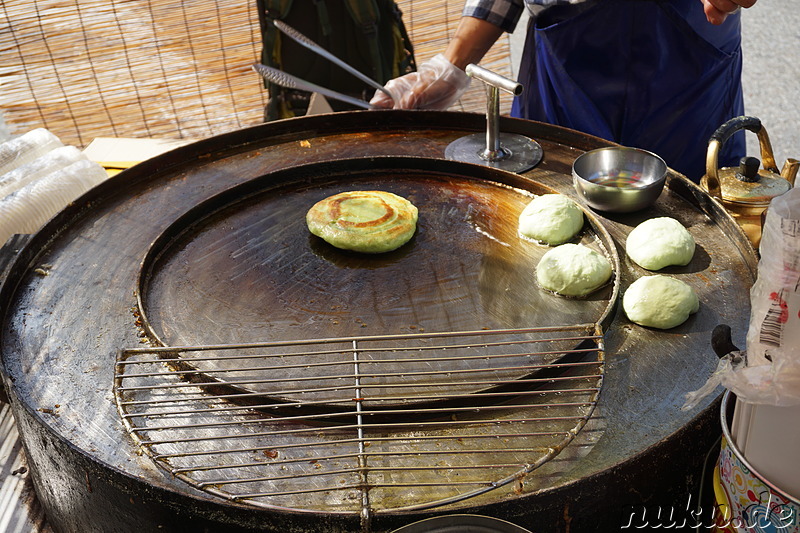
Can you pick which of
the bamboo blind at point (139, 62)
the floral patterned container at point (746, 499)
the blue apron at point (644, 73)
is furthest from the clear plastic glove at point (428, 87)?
the floral patterned container at point (746, 499)

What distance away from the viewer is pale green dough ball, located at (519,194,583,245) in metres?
2.48

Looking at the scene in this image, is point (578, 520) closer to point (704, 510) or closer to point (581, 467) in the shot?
point (581, 467)

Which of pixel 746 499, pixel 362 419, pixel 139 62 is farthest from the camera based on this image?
pixel 139 62

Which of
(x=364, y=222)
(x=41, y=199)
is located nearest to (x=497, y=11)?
(x=364, y=222)

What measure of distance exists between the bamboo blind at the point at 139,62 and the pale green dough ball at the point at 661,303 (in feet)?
12.3

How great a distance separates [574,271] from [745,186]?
87 centimetres

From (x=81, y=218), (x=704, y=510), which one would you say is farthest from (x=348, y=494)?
(x=81, y=218)

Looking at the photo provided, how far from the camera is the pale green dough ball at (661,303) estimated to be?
6.66 ft

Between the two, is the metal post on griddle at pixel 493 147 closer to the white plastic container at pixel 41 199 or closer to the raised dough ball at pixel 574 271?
the raised dough ball at pixel 574 271

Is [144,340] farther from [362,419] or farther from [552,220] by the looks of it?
[552,220]

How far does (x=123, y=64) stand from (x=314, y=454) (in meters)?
4.50

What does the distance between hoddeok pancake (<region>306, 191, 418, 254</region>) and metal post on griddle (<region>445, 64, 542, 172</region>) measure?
48 centimetres

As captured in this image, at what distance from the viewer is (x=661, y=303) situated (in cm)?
Result: 203

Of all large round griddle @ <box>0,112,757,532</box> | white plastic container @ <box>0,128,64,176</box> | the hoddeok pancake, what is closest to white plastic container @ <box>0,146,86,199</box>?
white plastic container @ <box>0,128,64,176</box>
